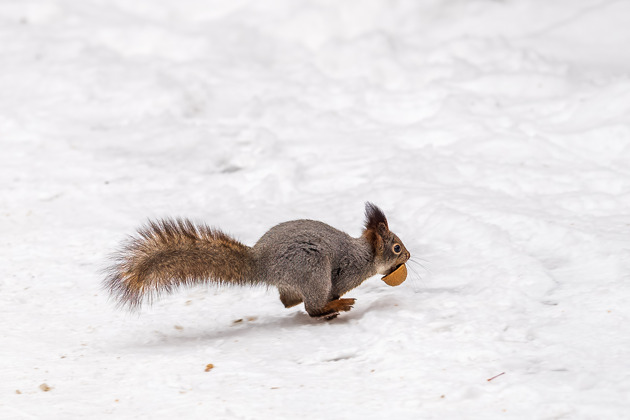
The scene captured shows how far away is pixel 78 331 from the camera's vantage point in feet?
10.6

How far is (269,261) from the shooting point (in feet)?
10.6

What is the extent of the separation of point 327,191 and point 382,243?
4.42ft

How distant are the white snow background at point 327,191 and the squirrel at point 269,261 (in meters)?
0.16

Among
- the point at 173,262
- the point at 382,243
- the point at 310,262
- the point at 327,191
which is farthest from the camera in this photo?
the point at 327,191

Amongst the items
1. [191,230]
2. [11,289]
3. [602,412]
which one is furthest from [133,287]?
[602,412]

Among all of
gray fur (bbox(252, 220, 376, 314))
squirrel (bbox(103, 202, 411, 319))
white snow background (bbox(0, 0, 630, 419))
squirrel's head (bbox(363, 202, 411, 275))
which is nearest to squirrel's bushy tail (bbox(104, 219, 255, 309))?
squirrel (bbox(103, 202, 411, 319))

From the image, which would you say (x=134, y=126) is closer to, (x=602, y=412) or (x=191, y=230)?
(x=191, y=230)

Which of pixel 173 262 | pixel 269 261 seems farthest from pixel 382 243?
pixel 173 262

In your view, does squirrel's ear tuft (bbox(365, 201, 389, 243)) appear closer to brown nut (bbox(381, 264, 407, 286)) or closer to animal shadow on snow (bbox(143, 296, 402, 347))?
brown nut (bbox(381, 264, 407, 286))

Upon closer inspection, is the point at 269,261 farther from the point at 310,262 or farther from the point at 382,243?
the point at 382,243

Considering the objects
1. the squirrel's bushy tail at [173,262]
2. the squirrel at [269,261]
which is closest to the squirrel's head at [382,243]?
the squirrel at [269,261]

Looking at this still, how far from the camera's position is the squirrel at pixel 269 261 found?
3.05 metres

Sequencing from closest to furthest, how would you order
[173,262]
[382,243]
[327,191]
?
[173,262]
[382,243]
[327,191]

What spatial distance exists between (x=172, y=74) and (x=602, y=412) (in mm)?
4730
